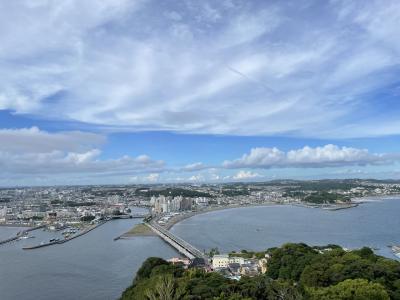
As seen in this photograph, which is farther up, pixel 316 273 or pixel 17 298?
pixel 316 273

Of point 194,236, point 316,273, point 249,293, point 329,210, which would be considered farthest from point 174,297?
point 329,210

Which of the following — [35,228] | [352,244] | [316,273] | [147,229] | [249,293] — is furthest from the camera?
[35,228]

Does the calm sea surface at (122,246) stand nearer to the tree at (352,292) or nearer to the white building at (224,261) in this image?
the white building at (224,261)

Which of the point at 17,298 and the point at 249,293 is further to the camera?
the point at 17,298

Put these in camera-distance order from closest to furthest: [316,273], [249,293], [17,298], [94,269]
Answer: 1. [249,293]
2. [316,273]
3. [17,298]
4. [94,269]

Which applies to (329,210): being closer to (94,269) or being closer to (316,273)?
(94,269)

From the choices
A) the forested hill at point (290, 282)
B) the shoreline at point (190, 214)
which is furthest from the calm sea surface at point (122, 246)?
the forested hill at point (290, 282)
